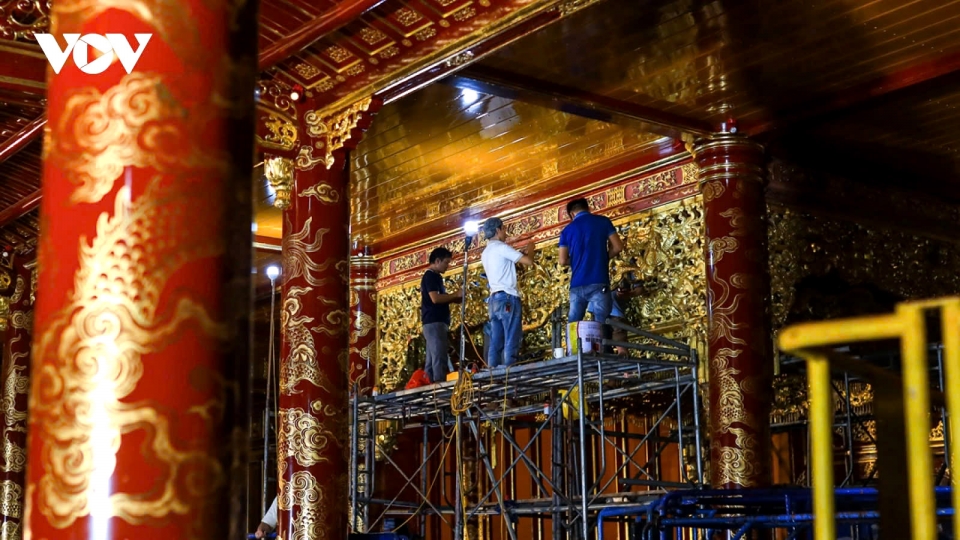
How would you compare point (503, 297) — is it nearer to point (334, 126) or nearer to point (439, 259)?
point (439, 259)

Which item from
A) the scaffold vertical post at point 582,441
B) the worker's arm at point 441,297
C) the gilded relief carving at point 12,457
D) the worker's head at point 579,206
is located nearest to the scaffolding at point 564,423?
the scaffold vertical post at point 582,441

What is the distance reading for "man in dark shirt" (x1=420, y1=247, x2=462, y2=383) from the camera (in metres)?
11.3

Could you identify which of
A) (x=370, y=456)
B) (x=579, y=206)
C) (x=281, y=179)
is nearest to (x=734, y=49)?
(x=579, y=206)

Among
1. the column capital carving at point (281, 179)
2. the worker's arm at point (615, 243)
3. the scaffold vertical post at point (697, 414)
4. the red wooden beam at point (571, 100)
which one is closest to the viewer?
the column capital carving at point (281, 179)

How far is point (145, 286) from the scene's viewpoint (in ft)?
7.90

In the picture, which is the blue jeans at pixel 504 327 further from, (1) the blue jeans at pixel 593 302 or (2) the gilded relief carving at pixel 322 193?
(2) the gilded relief carving at pixel 322 193

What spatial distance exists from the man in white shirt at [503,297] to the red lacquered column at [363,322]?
10.6 ft

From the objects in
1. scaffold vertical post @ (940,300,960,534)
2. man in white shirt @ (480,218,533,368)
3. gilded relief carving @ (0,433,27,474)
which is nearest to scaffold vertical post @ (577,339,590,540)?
man in white shirt @ (480,218,533,368)

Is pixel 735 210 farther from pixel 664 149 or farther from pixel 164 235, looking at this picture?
pixel 164 235

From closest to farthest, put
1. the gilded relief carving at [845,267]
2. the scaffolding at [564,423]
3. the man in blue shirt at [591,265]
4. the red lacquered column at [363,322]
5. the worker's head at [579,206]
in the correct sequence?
the scaffolding at [564,423] → the man in blue shirt at [591,265] → the worker's head at [579,206] → the gilded relief carving at [845,267] → the red lacquered column at [363,322]

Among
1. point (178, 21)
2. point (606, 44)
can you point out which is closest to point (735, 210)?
point (606, 44)

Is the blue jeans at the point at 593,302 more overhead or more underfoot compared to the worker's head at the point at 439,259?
more underfoot

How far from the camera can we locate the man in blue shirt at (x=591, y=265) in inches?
367

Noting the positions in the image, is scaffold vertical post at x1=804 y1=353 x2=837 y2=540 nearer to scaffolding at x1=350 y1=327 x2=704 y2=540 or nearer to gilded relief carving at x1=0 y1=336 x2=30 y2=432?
scaffolding at x1=350 y1=327 x2=704 y2=540
